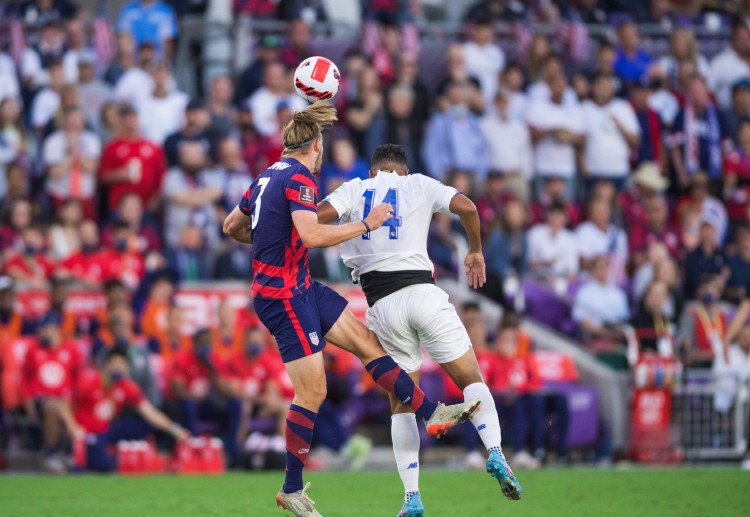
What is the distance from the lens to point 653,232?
65.4 ft

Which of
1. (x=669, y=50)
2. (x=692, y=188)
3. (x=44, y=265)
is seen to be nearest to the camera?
(x=44, y=265)

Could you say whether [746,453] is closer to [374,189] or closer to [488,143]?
[488,143]

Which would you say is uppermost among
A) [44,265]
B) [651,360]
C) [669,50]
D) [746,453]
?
[669,50]

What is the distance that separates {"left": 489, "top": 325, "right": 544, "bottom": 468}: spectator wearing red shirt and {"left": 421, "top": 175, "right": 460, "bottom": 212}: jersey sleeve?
6834 millimetres

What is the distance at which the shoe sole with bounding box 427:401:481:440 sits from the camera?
356 inches

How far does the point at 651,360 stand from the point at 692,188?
14.1ft

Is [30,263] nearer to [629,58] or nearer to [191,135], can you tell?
[191,135]

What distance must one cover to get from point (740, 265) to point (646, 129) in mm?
2742

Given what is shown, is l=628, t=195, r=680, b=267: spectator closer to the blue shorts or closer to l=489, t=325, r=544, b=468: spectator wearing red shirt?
l=489, t=325, r=544, b=468: spectator wearing red shirt

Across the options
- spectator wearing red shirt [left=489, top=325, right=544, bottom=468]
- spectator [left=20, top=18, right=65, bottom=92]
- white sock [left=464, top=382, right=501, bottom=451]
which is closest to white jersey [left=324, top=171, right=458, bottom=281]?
white sock [left=464, top=382, right=501, bottom=451]

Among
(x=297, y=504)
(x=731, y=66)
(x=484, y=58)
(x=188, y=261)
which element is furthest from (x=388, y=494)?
(x=731, y=66)

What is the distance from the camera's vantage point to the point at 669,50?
22531mm

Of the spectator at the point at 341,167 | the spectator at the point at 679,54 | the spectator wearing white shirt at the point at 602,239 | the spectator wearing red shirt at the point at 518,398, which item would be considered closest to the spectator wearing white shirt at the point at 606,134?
the spectator wearing white shirt at the point at 602,239

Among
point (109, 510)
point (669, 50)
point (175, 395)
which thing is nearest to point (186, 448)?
point (175, 395)
